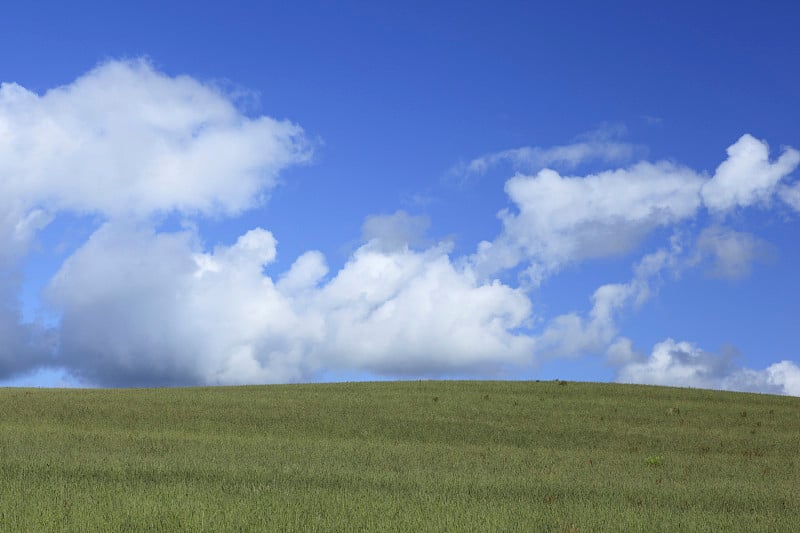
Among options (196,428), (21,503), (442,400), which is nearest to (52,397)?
(196,428)

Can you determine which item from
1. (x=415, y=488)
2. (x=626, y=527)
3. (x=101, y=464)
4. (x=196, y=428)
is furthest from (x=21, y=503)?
(x=196, y=428)

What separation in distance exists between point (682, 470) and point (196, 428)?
14.1 m

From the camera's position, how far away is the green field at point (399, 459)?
11.9m

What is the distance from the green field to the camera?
38.9ft

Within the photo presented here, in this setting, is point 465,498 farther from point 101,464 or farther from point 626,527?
point 101,464

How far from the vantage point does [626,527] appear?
37.7 feet

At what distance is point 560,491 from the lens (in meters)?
14.8

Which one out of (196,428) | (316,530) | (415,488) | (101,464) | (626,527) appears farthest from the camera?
(196,428)

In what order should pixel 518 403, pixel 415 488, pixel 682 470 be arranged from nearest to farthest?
pixel 415 488 < pixel 682 470 < pixel 518 403

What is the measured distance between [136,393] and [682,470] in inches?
907

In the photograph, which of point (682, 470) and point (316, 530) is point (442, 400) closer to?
point (682, 470)

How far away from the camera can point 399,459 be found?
62.2 ft

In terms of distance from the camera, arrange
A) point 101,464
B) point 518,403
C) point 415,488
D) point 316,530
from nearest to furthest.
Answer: point 316,530
point 415,488
point 101,464
point 518,403

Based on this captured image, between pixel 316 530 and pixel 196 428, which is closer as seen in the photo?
pixel 316 530
